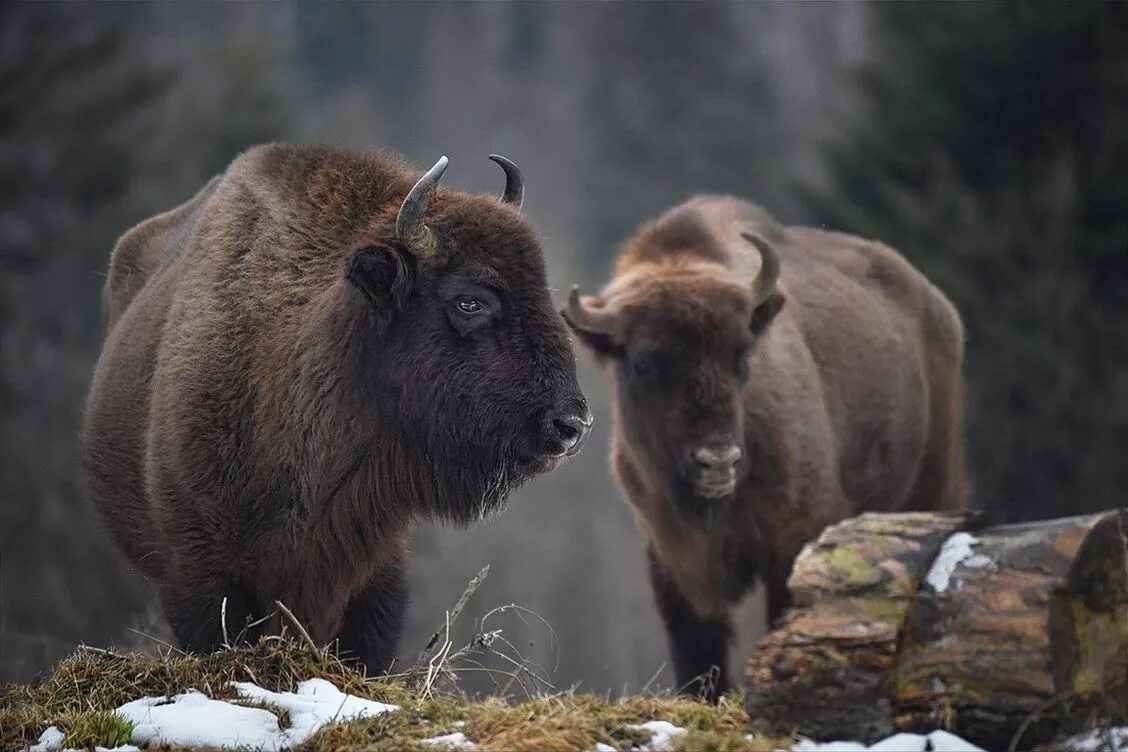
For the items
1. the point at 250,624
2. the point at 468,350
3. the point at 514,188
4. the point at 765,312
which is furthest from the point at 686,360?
the point at 250,624

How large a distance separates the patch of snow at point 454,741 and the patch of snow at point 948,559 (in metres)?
1.50

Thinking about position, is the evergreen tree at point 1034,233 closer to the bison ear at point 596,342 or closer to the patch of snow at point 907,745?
the bison ear at point 596,342

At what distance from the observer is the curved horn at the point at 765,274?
873 cm

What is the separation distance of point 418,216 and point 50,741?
8.13 ft

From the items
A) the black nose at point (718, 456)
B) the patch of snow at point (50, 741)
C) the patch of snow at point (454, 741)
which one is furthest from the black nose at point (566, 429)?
the black nose at point (718, 456)

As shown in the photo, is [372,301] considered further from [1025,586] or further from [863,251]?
[863,251]

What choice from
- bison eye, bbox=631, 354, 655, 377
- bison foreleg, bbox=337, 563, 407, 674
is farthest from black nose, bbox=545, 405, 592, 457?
bison eye, bbox=631, 354, 655, 377

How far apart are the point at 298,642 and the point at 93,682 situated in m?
0.73

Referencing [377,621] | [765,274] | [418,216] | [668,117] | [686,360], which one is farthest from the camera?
[668,117]

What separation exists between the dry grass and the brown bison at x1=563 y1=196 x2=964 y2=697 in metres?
2.74

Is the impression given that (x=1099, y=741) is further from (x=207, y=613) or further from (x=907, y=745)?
(x=207, y=613)

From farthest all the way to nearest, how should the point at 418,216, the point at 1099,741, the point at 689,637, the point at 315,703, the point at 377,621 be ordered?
the point at 689,637 < the point at 377,621 < the point at 418,216 < the point at 315,703 < the point at 1099,741

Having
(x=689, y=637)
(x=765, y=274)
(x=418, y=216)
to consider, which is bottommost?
(x=689, y=637)

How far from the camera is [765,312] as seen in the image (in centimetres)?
873
